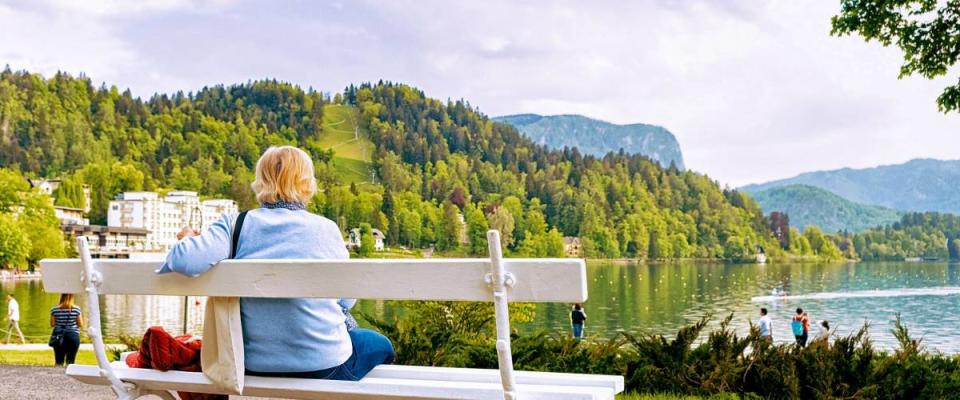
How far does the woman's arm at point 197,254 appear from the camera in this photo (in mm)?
3188

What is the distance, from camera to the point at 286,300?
3355 millimetres

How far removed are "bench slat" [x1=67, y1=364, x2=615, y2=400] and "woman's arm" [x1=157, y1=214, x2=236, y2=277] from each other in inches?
18.8

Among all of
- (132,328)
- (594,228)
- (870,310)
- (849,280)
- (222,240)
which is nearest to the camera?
(222,240)

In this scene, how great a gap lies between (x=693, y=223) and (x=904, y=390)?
19578 centimetres

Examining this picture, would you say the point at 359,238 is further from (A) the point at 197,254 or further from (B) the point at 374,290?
(B) the point at 374,290

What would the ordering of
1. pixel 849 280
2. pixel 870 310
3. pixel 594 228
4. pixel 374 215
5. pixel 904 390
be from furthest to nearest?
pixel 594 228
pixel 374 215
pixel 849 280
pixel 870 310
pixel 904 390

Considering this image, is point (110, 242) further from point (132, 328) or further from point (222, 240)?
point (222, 240)

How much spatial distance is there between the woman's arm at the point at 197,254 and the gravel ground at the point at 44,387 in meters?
3.44

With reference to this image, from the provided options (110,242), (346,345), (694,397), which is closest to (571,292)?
(346,345)

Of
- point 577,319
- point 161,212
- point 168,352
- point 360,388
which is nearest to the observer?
point 360,388

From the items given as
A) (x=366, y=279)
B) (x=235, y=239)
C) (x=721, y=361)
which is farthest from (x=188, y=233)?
(x=721, y=361)

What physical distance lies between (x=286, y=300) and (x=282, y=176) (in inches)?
17.1

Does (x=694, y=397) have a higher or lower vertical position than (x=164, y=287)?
lower

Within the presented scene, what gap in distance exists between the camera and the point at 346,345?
3477mm
